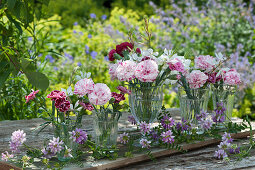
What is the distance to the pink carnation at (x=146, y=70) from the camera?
164cm

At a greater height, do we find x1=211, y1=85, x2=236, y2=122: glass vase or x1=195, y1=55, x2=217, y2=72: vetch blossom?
x1=195, y1=55, x2=217, y2=72: vetch blossom

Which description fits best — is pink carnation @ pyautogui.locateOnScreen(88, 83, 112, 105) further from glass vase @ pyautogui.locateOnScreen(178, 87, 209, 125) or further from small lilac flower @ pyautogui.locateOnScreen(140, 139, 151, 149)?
glass vase @ pyautogui.locateOnScreen(178, 87, 209, 125)

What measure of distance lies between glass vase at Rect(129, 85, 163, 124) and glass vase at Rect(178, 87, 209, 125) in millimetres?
220

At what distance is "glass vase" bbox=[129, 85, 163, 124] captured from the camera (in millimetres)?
1772

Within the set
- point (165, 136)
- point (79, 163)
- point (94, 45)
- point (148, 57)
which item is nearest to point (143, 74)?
point (148, 57)

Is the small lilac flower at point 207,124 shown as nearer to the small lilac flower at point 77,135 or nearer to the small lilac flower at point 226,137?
the small lilac flower at point 226,137

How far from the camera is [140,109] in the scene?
5.89ft

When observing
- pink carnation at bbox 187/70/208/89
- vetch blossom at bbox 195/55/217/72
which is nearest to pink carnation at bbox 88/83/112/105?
pink carnation at bbox 187/70/208/89

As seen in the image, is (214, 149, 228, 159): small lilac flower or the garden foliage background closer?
(214, 149, 228, 159): small lilac flower

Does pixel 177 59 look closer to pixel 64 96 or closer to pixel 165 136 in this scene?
pixel 165 136

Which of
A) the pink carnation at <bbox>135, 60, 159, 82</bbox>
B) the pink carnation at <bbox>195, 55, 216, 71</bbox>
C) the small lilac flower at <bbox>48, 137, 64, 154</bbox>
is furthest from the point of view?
the pink carnation at <bbox>195, 55, 216, 71</bbox>

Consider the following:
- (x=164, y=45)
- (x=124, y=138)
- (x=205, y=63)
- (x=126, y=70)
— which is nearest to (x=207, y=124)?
(x=205, y=63)

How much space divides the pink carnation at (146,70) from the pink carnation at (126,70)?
23 millimetres

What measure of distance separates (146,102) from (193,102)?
30cm
